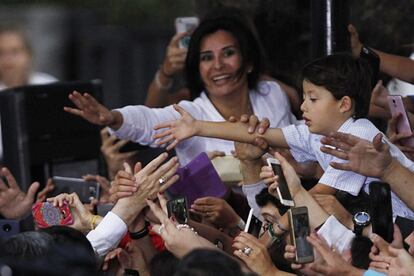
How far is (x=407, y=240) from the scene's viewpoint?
5.19 meters

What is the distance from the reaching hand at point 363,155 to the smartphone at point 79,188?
5.31 feet

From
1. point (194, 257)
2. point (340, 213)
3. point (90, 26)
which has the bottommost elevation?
point (90, 26)

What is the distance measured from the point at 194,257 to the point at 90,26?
662 cm

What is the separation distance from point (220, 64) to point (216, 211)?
3.33 feet

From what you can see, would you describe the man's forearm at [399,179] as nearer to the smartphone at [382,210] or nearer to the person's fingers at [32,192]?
the smartphone at [382,210]

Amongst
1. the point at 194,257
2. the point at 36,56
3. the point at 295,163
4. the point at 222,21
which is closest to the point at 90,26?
the point at 36,56

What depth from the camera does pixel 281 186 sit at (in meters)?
5.46

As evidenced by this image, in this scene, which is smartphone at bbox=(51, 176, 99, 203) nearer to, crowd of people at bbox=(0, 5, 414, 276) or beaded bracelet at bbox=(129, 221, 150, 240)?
crowd of people at bbox=(0, 5, 414, 276)

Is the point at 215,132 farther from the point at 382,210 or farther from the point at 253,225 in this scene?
the point at 382,210

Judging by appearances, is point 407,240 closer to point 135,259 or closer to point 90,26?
point 135,259

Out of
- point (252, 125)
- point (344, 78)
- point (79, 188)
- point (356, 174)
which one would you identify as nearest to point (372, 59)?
point (344, 78)

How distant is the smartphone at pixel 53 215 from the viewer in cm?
579

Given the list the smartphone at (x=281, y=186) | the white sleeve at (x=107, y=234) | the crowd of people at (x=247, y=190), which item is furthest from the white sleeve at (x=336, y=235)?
the white sleeve at (x=107, y=234)

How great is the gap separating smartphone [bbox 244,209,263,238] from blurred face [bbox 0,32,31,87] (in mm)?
2838
